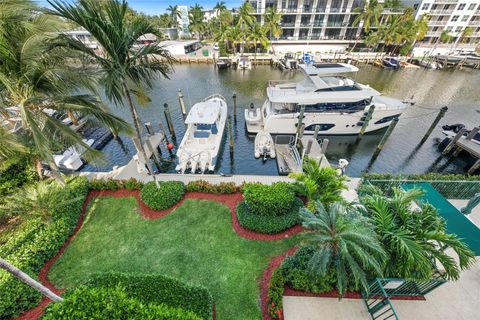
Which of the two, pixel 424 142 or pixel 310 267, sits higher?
pixel 310 267

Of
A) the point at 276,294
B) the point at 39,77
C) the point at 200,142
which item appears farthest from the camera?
the point at 200,142

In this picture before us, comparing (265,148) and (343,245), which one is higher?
(343,245)

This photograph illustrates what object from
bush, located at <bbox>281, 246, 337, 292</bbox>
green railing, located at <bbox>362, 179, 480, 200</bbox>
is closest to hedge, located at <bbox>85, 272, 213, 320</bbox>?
bush, located at <bbox>281, 246, 337, 292</bbox>

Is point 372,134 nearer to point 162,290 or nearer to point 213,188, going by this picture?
point 213,188

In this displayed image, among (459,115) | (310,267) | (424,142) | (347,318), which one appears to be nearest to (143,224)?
(310,267)

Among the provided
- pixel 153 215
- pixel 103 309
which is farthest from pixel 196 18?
pixel 103 309

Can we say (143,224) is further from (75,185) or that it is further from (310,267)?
(310,267)
